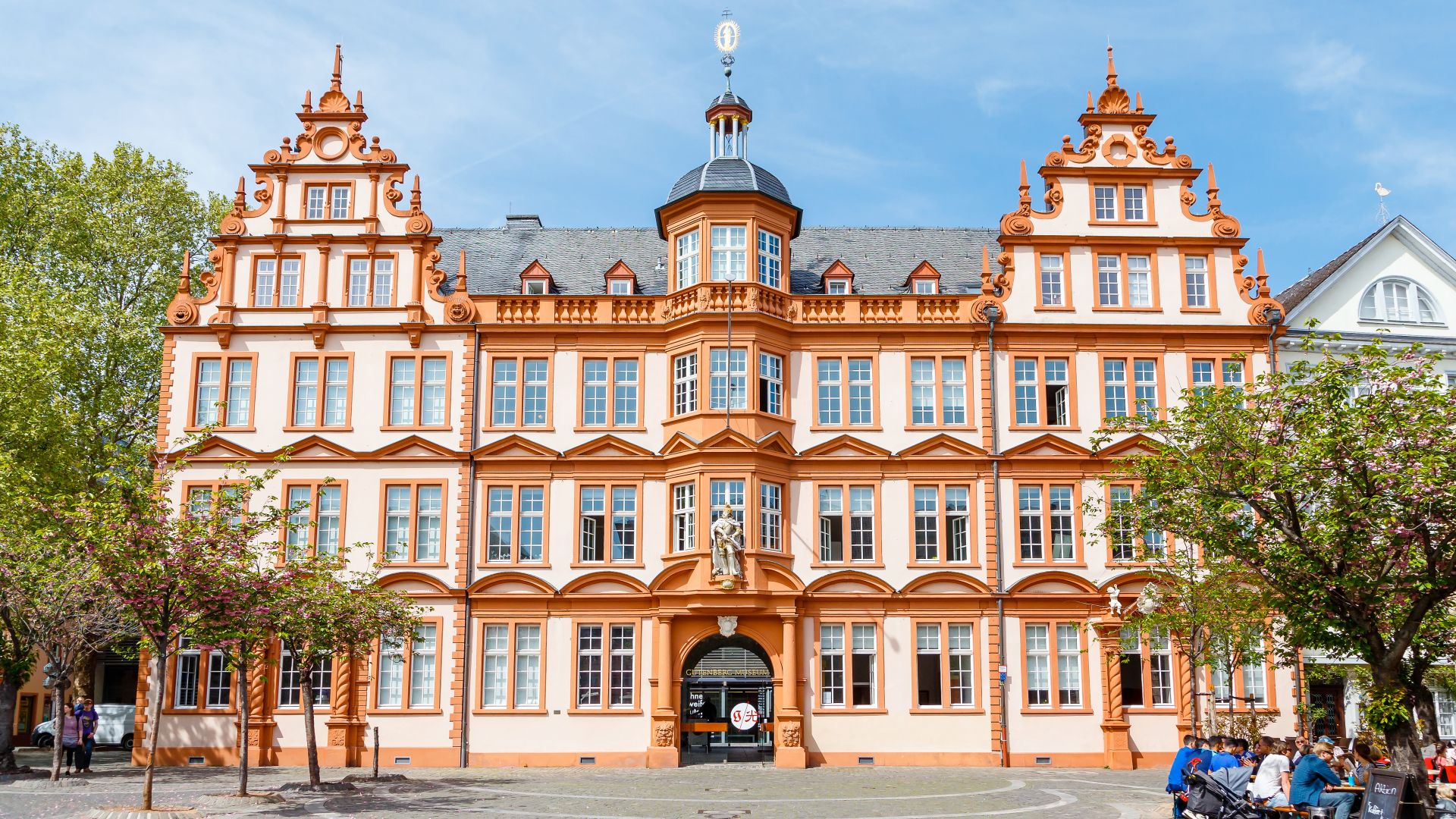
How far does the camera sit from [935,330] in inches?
1563

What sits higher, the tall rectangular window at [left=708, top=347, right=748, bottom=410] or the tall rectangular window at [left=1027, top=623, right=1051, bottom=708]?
the tall rectangular window at [left=708, top=347, right=748, bottom=410]

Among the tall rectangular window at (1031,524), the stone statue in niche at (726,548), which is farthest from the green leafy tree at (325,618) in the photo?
the tall rectangular window at (1031,524)

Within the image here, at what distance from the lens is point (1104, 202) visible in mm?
40969

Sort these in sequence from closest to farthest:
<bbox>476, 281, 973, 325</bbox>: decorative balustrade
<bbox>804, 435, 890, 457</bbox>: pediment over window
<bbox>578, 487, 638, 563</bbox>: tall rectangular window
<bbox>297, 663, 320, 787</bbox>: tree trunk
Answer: <bbox>297, 663, 320, 787</bbox>: tree trunk, <bbox>578, 487, 638, 563</bbox>: tall rectangular window, <bbox>804, 435, 890, 457</bbox>: pediment over window, <bbox>476, 281, 973, 325</bbox>: decorative balustrade

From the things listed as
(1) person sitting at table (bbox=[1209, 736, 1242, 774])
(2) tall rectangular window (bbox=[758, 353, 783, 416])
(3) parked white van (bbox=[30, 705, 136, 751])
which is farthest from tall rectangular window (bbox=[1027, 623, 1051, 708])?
(3) parked white van (bbox=[30, 705, 136, 751])

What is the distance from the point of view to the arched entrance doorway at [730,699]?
38625 millimetres

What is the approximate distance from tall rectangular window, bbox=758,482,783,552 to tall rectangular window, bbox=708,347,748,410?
240 centimetres

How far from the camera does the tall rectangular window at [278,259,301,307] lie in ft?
132

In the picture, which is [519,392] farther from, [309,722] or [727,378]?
[309,722]

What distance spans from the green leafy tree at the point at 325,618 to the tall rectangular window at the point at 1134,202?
917 inches

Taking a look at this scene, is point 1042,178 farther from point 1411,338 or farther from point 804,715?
point 804,715

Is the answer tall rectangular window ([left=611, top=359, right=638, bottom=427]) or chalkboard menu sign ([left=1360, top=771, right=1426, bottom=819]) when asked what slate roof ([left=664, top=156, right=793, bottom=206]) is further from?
chalkboard menu sign ([left=1360, top=771, right=1426, bottom=819])

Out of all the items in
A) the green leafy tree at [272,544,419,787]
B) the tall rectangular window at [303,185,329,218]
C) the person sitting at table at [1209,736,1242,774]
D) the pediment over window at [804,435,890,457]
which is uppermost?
the tall rectangular window at [303,185,329,218]

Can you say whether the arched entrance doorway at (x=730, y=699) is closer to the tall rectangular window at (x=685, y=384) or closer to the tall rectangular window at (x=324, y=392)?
the tall rectangular window at (x=685, y=384)
